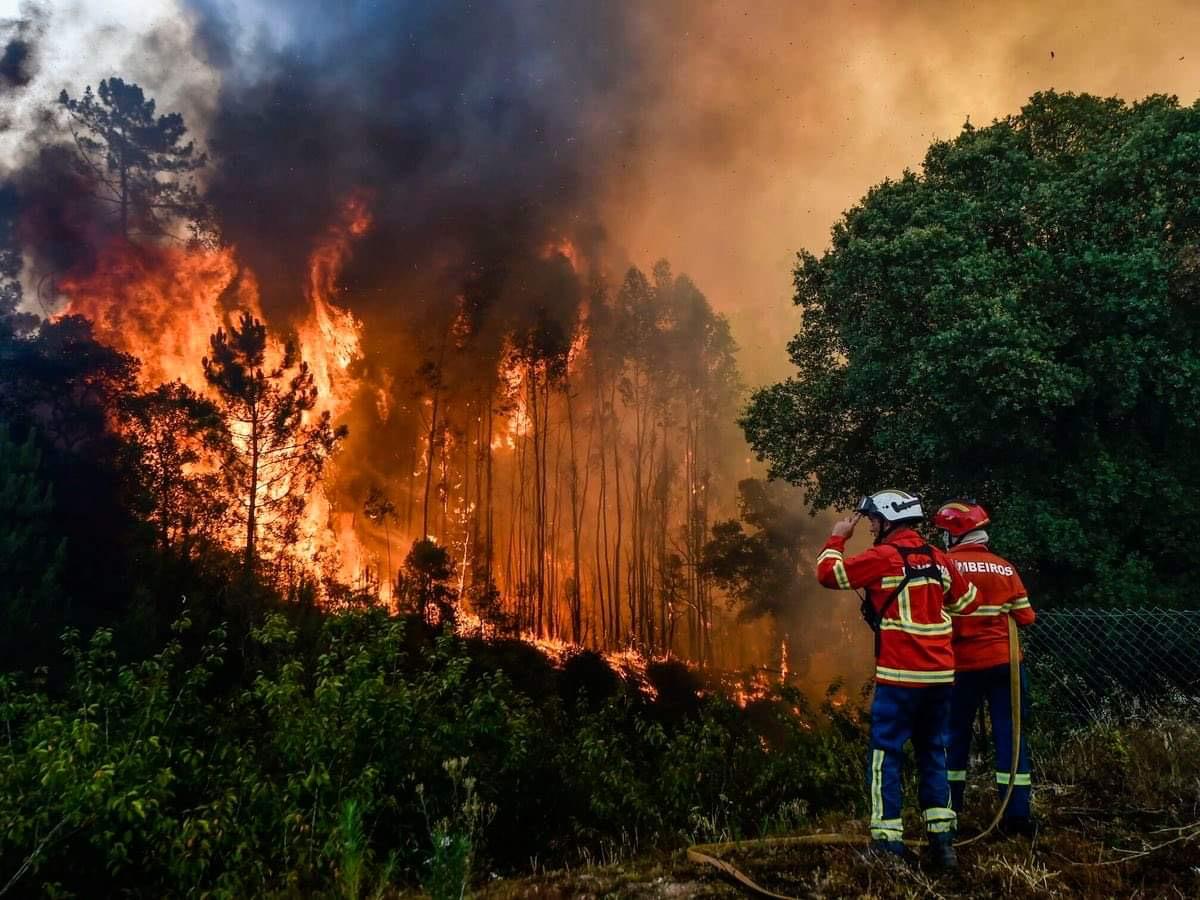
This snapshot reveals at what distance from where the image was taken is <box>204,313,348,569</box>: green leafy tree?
34.1 metres

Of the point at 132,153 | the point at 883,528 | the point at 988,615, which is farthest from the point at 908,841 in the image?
the point at 132,153

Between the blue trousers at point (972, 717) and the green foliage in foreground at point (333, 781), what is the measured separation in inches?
58.6

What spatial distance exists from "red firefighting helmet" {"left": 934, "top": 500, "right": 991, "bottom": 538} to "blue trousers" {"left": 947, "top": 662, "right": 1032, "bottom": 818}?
1047mm

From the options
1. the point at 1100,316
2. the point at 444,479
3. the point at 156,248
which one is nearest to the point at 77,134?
the point at 156,248

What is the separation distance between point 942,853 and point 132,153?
62.8 metres

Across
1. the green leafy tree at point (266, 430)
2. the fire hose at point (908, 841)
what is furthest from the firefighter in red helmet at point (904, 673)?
the green leafy tree at point (266, 430)

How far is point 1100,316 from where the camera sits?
12.4 m

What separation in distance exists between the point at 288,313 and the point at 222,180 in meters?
13.4

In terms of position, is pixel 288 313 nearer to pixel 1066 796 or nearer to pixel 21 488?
pixel 21 488

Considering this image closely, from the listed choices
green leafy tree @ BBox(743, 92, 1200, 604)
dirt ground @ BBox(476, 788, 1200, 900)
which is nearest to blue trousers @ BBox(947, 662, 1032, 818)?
dirt ground @ BBox(476, 788, 1200, 900)

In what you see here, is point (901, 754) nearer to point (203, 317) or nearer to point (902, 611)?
point (902, 611)

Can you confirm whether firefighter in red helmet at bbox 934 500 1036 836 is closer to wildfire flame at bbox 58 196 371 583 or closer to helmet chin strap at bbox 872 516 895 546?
helmet chin strap at bbox 872 516 895 546

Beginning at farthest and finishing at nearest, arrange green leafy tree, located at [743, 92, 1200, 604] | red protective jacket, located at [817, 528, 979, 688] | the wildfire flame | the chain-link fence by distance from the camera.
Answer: the wildfire flame → green leafy tree, located at [743, 92, 1200, 604] → the chain-link fence → red protective jacket, located at [817, 528, 979, 688]

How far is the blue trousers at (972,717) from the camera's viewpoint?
15.5ft
